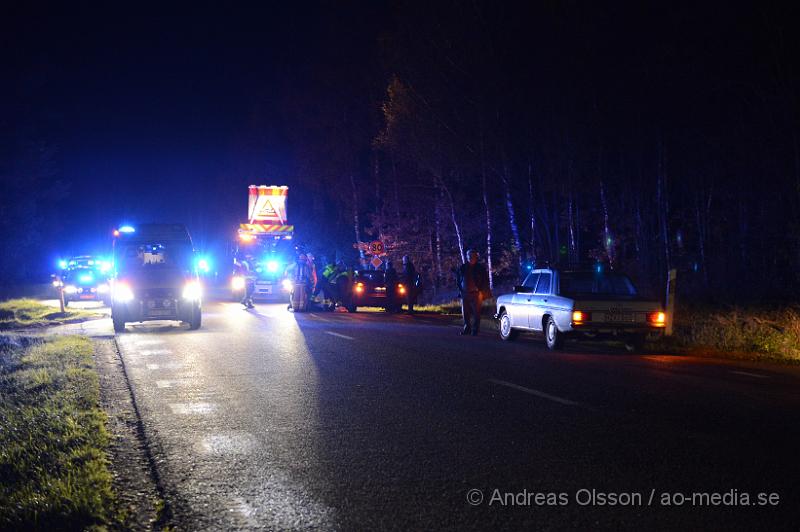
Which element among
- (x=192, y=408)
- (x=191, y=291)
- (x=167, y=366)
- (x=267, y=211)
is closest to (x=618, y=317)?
(x=167, y=366)

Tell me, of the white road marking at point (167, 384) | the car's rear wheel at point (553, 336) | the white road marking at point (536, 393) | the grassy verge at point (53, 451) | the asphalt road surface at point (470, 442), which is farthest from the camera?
the car's rear wheel at point (553, 336)

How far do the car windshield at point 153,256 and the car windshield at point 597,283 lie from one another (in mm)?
11000

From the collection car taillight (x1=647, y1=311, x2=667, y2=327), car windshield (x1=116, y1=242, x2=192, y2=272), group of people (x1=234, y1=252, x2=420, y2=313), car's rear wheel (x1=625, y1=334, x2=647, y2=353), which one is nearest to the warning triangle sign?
group of people (x1=234, y1=252, x2=420, y2=313)

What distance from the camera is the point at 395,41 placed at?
110 feet

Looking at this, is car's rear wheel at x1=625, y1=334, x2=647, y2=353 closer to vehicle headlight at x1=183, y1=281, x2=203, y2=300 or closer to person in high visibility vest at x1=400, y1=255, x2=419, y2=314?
vehicle headlight at x1=183, y1=281, x2=203, y2=300

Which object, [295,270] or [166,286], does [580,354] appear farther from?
[295,270]

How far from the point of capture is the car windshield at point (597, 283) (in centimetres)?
1683

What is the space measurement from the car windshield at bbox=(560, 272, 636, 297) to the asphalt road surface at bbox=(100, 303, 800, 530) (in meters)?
2.82

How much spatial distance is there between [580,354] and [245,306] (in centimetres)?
2219

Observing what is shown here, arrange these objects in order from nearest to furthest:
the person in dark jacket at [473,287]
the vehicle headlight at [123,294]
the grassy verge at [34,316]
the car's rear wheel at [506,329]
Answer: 1. the car's rear wheel at [506,329]
2. the person in dark jacket at [473,287]
3. the vehicle headlight at [123,294]
4. the grassy verge at [34,316]

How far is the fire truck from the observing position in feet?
124

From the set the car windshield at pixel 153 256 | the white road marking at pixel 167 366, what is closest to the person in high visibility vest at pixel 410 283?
the car windshield at pixel 153 256

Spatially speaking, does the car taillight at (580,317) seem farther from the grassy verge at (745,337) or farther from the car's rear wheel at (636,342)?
the grassy verge at (745,337)

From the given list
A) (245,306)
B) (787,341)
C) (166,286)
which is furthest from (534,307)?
(245,306)
